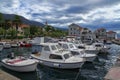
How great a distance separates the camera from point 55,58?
26.5m

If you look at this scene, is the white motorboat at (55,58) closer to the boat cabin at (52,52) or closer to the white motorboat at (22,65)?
the boat cabin at (52,52)

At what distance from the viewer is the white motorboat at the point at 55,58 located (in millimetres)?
25234

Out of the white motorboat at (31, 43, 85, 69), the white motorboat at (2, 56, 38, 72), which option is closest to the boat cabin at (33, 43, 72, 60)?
the white motorboat at (31, 43, 85, 69)

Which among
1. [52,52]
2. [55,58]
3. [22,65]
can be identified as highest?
[52,52]

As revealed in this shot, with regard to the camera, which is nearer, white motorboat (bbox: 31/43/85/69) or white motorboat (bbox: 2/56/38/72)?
white motorboat (bbox: 2/56/38/72)

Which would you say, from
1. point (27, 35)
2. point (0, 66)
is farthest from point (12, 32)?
point (0, 66)

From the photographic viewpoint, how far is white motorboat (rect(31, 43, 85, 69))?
2523 cm

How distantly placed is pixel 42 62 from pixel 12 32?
6603cm

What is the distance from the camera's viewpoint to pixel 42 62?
27.5 meters

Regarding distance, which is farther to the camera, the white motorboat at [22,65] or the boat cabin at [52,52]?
the boat cabin at [52,52]

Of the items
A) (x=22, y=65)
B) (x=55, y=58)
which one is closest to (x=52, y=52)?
(x=55, y=58)

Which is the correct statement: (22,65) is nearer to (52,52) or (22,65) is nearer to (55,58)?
(55,58)

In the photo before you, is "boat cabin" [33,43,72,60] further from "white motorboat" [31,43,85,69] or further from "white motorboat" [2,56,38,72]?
"white motorboat" [2,56,38,72]

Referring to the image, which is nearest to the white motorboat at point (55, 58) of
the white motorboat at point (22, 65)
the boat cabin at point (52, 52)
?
the boat cabin at point (52, 52)
